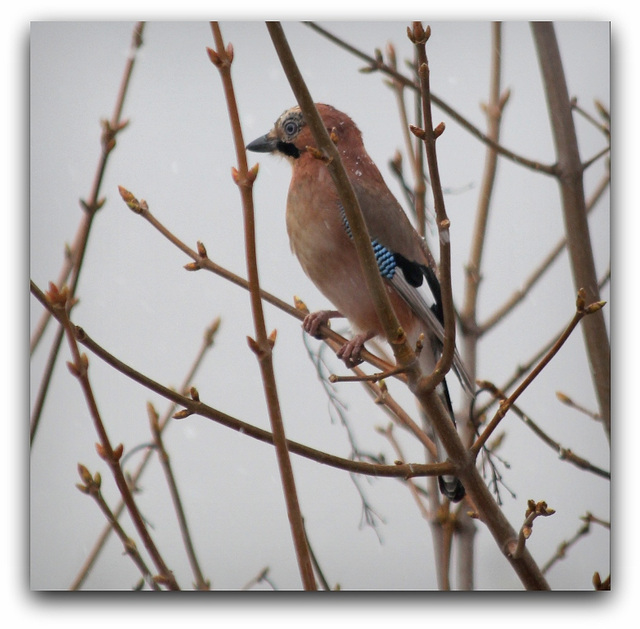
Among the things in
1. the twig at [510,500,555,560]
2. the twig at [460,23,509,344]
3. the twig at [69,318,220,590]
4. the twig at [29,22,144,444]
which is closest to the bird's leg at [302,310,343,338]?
the twig at [69,318,220,590]

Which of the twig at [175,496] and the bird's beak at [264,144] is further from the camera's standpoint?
the bird's beak at [264,144]

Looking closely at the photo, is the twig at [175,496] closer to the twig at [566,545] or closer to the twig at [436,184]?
the twig at [436,184]

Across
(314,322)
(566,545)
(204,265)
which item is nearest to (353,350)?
(314,322)

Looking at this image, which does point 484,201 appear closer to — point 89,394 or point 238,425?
point 238,425

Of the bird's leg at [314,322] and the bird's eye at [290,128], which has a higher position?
the bird's eye at [290,128]

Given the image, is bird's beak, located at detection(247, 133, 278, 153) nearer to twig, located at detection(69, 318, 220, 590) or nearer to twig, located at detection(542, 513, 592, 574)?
twig, located at detection(69, 318, 220, 590)

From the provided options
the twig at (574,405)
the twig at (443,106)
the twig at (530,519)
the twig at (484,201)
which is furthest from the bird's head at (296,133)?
the twig at (530,519)

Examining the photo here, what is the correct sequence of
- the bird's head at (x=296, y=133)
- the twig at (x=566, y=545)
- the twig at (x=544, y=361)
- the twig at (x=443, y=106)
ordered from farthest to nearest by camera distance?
the bird's head at (x=296, y=133)
the twig at (x=566, y=545)
the twig at (x=443, y=106)
the twig at (x=544, y=361)

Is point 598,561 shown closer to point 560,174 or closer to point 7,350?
point 560,174
